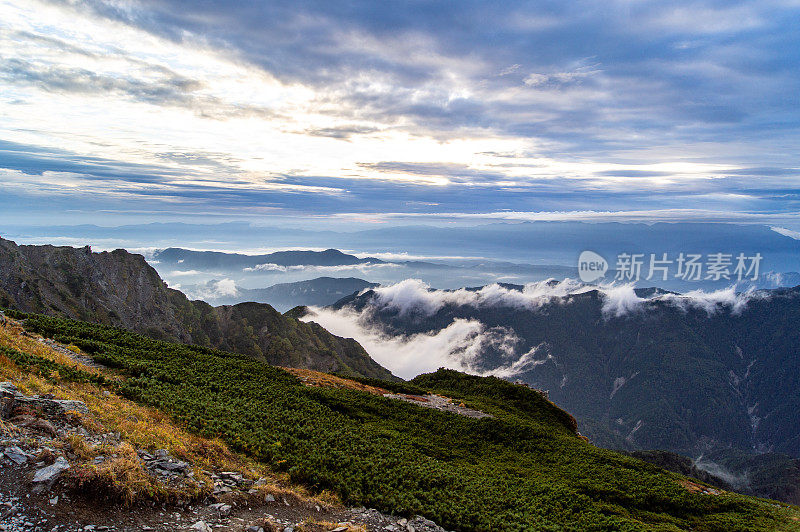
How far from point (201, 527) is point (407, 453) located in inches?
603

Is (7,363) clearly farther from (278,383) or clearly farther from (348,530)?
(278,383)

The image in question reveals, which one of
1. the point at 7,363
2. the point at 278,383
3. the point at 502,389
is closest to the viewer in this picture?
the point at 7,363

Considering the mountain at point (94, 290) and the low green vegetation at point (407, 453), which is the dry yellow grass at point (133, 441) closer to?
the low green vegetation at point (407, 453)

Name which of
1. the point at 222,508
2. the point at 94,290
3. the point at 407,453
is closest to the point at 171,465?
the point at 222,508

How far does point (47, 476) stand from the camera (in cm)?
1194

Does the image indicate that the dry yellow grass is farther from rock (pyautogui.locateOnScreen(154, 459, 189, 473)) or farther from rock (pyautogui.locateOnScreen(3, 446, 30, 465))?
rock (pyautogui.locateOnScreen(3, 446, 30, 465))

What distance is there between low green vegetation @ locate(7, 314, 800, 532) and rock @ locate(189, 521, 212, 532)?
5.95 metres

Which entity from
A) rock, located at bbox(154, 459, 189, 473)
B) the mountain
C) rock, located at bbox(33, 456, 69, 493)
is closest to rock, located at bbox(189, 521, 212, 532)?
rock, located at bbox(154, 459, 189, 473)

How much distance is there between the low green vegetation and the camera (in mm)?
20125

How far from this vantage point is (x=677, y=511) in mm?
27562

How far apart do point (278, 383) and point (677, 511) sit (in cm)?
2907

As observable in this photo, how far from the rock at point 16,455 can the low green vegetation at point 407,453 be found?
812cm

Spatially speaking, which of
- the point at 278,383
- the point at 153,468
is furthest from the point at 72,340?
the point at 153,468

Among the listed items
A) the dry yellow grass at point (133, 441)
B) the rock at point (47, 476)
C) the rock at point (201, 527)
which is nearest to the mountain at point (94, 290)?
the dry yellow grass at point (133, 441)
